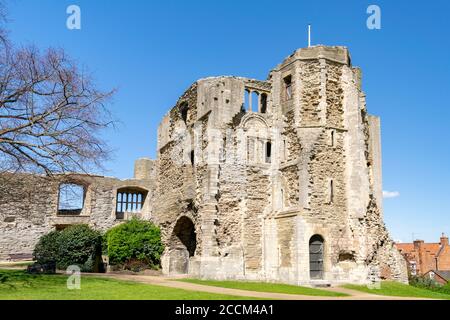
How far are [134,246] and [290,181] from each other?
9551 millimetres

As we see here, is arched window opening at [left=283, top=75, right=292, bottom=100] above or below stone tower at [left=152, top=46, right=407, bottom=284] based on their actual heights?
above

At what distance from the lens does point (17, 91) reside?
52.2ft

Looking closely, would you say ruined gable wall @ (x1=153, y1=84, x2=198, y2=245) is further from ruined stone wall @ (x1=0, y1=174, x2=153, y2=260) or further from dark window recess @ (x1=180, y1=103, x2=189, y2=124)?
ruined stone wall @ (x1=0, y1=174, x2=153, y2=260)

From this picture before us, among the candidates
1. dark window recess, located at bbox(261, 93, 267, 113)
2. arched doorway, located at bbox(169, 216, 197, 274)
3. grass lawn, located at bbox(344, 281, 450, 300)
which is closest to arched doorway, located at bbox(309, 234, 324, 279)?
grass lawn, located at bbox(344, 281, 450, 300)

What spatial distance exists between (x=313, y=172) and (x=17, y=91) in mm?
12626

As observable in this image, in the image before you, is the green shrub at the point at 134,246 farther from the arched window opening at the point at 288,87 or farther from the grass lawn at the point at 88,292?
the arched window opening at the point at 288,87

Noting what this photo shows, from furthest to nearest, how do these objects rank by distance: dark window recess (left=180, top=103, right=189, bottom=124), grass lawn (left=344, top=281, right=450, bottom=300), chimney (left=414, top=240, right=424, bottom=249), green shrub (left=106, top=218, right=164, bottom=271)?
1. chimney (left=414, top=240, right=424, bottom=249)
2. dark window recess (left=180, top=103, right=189, bottom=124)
3. green shrub (left=106, top=218, right=164, bottom=271)
4. grass lawn (left=344, top=281, right=450, bottom=300)

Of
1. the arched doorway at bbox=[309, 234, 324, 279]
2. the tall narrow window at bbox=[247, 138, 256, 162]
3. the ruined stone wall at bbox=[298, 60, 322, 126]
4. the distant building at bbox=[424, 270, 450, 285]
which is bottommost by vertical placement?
the distant building at bbox=[424, 270, 450, 285]

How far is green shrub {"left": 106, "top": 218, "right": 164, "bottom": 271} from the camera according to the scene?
87.4 ft

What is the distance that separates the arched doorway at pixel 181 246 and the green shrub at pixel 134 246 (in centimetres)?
81

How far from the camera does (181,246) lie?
2745 cm

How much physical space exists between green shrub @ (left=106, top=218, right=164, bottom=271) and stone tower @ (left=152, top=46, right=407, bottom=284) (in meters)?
3.09
